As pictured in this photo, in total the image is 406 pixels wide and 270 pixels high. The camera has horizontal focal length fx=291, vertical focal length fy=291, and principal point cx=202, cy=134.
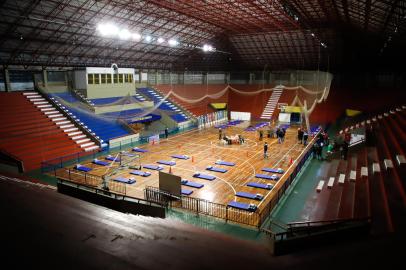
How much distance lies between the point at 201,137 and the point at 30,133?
14303mm

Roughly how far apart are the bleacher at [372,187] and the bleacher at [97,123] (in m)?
17.3

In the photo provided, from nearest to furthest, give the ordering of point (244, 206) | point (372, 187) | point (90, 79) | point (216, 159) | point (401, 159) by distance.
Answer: point (372, 187), point (401, 159), point (244, 206), point (216, 159), point (90, 79)

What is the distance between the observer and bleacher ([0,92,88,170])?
18.9 m

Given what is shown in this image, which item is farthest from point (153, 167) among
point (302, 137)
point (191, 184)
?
point (302, 137)

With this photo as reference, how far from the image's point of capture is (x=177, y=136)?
94.9ft

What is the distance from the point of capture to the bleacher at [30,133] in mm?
18906

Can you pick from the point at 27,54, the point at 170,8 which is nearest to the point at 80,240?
the point at 170,8

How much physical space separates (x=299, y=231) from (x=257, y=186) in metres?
8.13

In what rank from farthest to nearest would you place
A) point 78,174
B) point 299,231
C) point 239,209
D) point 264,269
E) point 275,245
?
point 78,174, point 239,209, point 299,231, point 275,245, point 264,269

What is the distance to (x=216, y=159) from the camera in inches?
812

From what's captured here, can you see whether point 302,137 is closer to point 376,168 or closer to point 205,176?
point 205,176

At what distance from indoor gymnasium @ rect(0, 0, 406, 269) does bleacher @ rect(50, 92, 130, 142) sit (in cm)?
17

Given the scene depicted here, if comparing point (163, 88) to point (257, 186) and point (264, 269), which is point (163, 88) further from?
point (264, 269)

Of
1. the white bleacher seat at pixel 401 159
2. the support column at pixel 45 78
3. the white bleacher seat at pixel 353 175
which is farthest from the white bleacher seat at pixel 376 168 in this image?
the support column at pixel 45 78
